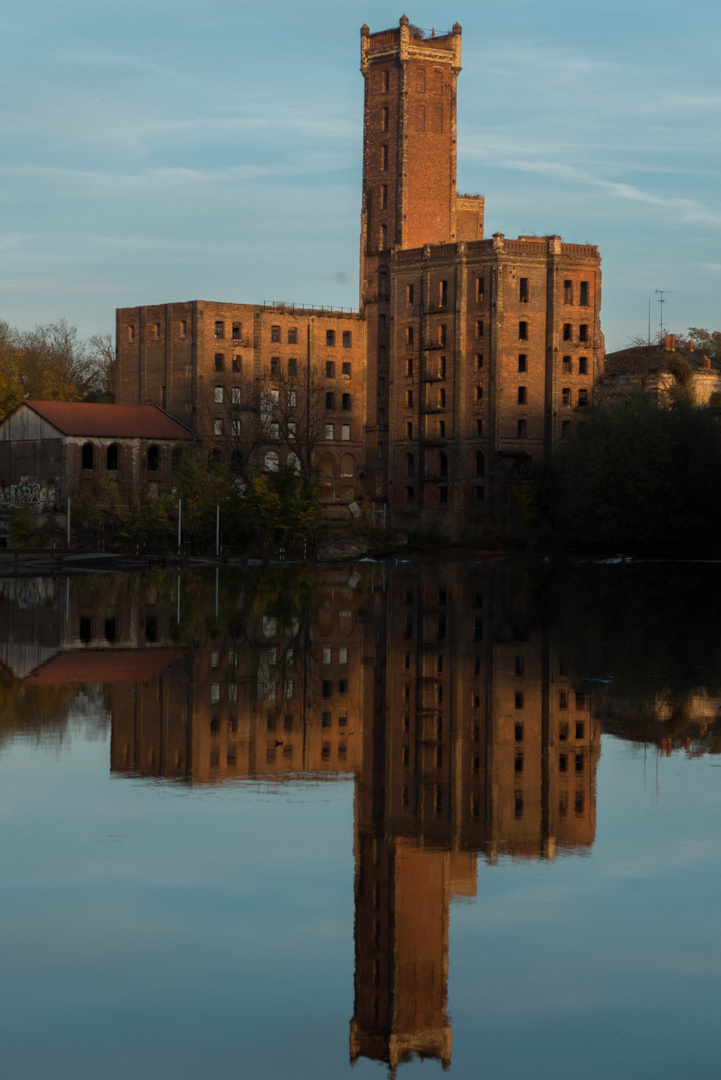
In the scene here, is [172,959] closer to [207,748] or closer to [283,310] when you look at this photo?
[207,748]

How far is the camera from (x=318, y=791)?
34.0 feet

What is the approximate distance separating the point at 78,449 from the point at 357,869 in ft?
227

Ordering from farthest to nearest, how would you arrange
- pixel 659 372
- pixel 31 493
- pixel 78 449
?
1. pixel 659 372
2. pixel 78 449
3. pixel 31 493

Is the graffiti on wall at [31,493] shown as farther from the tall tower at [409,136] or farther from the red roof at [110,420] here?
the tall tower at [409,136]

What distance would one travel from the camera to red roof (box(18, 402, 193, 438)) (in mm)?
75500

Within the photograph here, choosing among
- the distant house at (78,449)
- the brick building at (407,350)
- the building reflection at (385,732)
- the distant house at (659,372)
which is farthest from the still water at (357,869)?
the distant house at (659,372)

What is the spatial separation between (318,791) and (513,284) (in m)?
72.4

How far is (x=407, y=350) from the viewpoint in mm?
84312

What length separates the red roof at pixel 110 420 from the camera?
248 ft

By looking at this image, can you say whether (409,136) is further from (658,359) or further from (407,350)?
(658,359)

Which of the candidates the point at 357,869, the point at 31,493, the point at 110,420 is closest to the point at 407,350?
the point at 110,420

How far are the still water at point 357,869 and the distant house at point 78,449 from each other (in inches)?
2267

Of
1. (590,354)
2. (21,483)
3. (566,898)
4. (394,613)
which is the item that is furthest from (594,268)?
(566,898)

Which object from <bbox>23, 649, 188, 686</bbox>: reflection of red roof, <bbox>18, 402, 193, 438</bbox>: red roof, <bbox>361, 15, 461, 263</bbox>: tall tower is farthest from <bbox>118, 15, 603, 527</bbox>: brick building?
<bbox>23, 649, 188, 686</bbox>: reflection of red roof
